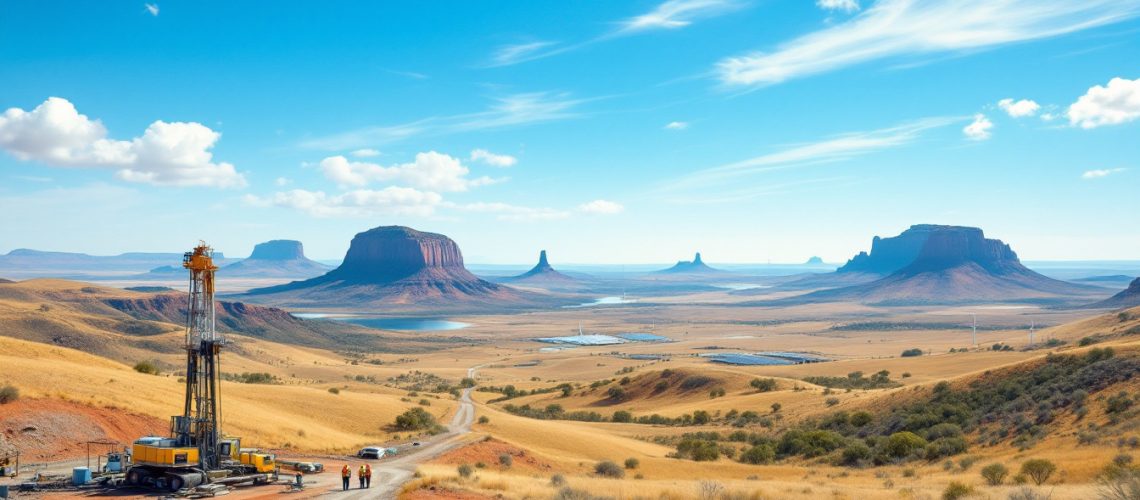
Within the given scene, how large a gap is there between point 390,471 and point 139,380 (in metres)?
20.6

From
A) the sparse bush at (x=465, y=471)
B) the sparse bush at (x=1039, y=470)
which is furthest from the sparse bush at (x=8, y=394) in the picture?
the sparse bush at (x=1039, y=470)

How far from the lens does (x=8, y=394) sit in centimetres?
3012

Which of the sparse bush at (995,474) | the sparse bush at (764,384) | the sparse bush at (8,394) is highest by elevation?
the sparse bush at (8,394)

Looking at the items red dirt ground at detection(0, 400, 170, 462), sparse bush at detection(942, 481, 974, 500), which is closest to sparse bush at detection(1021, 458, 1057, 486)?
sparse bush at detection(942, 481, 974, 500)

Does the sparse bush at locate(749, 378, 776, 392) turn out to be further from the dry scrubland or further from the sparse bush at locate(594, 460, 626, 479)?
the sparse bush at locate(594, 460, 626, 479)

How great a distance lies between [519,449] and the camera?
118 feet

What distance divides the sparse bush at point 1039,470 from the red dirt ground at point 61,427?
32.1m

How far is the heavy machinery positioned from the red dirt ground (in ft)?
18.6

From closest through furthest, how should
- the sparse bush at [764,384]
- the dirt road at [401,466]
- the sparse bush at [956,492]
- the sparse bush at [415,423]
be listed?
the sparse bush at [956,492] → the dirt road at [401,466] → the sparse bush at [415,423] → the sparse bush at [764,384]

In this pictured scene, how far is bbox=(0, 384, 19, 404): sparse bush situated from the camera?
1182 inches

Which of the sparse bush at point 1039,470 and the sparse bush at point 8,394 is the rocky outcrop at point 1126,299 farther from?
the sparse bush at point 8,394

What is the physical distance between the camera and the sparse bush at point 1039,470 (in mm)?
24531

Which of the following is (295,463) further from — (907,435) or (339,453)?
(907,435)

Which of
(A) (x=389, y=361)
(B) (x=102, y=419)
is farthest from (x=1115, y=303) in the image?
(B) (x=102, y=419)
